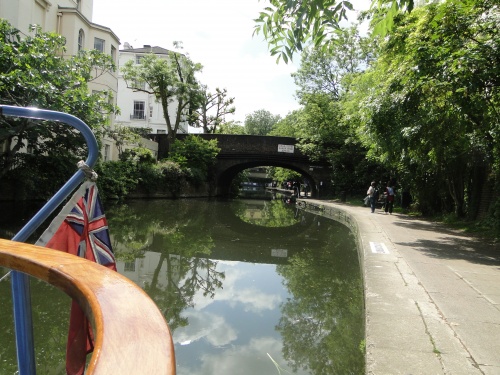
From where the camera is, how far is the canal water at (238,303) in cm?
343

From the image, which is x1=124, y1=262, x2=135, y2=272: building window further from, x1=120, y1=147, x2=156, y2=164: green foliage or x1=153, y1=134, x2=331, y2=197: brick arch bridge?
x1=153, y1=134, x2=331, y2=197: brick arch bridge

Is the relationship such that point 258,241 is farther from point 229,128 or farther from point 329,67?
point 229,128

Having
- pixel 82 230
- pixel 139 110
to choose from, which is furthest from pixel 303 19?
pixel 139 110

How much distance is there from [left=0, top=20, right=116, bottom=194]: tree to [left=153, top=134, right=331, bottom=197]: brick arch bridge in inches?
717

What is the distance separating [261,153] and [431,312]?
27.4m

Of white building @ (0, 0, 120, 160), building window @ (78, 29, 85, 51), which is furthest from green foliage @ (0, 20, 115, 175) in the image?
building window @ (78, 29, 85, 51)

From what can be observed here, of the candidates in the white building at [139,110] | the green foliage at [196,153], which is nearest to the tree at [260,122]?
the white building at [139,110]

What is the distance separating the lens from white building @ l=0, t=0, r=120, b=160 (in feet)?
50.2

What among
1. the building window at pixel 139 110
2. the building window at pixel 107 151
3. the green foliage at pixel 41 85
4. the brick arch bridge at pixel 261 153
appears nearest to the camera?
the green foliage at pixel 41 85

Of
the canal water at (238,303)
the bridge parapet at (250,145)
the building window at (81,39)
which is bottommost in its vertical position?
the canal water at (238,303)

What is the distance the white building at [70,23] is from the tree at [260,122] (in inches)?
1949

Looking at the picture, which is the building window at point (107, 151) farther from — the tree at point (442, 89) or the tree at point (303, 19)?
the tree at point (303, 19)

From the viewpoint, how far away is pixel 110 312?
2.58 ft

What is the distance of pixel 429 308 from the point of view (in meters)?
3.71
